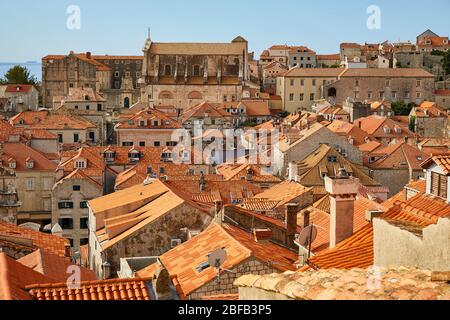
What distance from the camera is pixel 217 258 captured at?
45.3 ft

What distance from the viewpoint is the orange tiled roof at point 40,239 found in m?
20.3

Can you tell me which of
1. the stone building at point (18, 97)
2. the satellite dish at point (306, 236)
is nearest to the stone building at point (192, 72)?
the stone building at point (18, 97)

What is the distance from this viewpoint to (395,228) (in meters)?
8.84

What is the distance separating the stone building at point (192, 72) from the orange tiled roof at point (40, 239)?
63.4m

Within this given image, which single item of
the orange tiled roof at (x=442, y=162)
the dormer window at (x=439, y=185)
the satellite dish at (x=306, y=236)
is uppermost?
the orange tiled roof at (x=442, y=162)

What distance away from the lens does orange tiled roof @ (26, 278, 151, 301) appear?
9.50m

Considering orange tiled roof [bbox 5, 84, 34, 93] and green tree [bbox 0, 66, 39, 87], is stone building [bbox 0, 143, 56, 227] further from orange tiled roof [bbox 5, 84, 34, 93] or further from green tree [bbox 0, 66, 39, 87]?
green tree [bbox 0, 66, 39, 87]

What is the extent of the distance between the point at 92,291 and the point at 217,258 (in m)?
4.29

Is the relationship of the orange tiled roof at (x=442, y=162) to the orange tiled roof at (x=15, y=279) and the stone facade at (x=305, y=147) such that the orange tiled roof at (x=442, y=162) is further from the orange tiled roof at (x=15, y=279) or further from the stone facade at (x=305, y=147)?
the stone facade at (x=305, y=147)
